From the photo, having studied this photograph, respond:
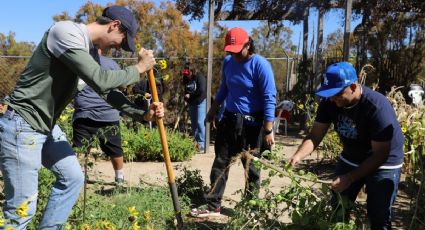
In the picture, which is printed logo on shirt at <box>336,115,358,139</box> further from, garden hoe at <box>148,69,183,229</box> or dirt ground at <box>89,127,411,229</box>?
dirt ground at <box>89,127,411,229</box>

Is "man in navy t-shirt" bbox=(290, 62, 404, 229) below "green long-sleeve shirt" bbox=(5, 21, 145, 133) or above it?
below

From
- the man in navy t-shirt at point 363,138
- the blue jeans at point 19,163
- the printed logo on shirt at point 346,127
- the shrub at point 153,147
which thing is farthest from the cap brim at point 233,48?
the shrub at point 153,147

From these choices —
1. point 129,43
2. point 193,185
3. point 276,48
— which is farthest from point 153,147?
point 276,48

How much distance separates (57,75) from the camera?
8.51 feet

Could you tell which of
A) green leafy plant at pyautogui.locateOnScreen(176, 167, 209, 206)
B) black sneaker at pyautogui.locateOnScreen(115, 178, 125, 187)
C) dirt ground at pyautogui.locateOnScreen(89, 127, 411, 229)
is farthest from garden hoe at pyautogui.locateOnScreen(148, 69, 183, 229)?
green leafy plant at pyautogui.locateOnScreen(176, 167, 209, 206)

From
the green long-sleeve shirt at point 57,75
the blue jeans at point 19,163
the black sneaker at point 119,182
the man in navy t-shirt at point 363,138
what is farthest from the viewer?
the black sneaker at point 119,182

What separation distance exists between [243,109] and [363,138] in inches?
53.4

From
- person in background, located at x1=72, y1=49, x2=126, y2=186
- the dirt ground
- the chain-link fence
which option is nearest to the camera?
the dirt ground

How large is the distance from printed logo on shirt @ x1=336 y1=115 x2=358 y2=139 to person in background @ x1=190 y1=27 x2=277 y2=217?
0.99 m

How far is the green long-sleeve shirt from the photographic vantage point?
247 centimetres

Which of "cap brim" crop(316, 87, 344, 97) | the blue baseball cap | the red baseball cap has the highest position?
the red baseball cap

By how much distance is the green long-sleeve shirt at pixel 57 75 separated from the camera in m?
2.47

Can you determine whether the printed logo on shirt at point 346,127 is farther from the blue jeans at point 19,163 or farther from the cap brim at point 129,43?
the blue jeans at point 19,163

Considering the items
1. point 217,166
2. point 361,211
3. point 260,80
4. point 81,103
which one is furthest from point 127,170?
point 361,211
